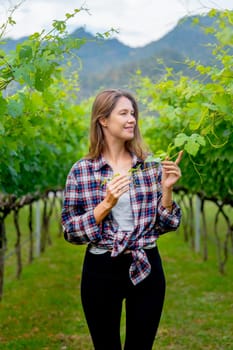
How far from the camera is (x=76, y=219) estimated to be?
10.3 ft

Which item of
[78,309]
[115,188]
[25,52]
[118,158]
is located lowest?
[78,309]

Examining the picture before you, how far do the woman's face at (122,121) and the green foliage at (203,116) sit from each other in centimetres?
23

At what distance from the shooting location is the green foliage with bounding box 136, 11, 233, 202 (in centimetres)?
309

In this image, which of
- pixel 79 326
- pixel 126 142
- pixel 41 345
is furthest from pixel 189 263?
pixel 126 142

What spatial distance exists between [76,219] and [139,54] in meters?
58.7

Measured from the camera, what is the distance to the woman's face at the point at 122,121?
10.4 feet

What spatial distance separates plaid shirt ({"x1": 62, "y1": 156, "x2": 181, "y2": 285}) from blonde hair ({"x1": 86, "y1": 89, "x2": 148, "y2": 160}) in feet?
0.18

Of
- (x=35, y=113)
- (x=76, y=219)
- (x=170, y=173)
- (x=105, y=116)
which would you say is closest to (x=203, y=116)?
(x=170, y=173)

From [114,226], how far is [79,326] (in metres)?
3.91

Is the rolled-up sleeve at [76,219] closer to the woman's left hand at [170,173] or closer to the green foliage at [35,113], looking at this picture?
the woman's left hand at [170,173]

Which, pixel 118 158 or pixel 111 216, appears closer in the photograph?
pixel 111 216

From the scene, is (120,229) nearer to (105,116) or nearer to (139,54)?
(105,116)

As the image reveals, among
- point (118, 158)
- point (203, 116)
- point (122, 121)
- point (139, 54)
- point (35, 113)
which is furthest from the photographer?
point (139, 54)

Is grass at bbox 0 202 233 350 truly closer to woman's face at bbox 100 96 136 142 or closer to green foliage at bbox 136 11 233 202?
green foliage at bbox 136 11 233 202
